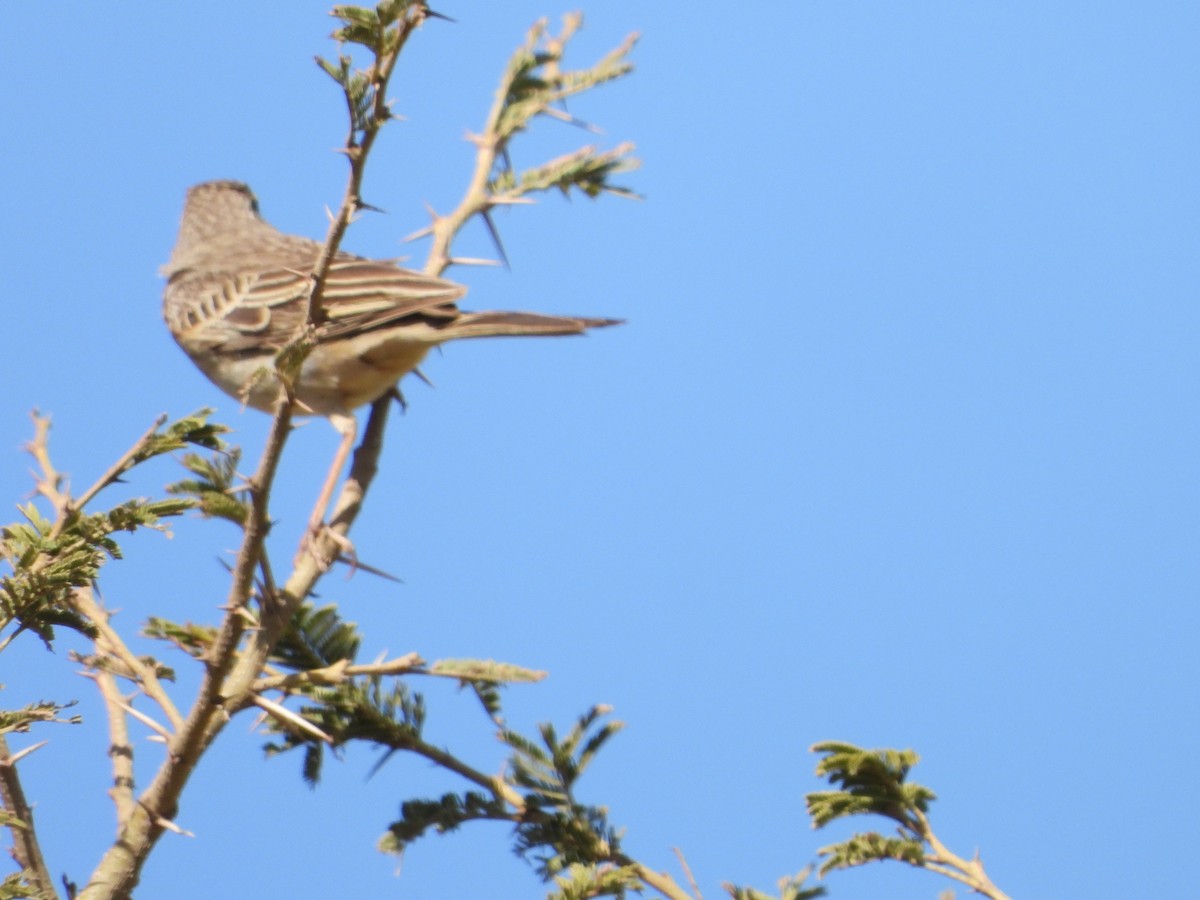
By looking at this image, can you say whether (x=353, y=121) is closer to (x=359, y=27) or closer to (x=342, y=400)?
(x=359, y=27)

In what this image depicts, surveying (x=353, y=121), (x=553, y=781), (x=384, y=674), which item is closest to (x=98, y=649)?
(x=384, y=674)

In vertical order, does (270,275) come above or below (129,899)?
above

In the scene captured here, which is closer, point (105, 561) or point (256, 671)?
point (105, 561)

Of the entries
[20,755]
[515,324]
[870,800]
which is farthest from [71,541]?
[515,324]

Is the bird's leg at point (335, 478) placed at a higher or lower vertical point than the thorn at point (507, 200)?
lower

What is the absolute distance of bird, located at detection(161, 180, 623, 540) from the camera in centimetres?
605

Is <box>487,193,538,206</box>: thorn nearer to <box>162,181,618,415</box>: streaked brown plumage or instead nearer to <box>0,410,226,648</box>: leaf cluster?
<box>162,181,618,415</box>: streaked brown plumage

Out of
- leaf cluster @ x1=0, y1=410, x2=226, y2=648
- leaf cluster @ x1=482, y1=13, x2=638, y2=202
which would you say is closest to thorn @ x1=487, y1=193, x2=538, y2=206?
leaf cluster @ x1=482, y1=13, x2=638, y2=202

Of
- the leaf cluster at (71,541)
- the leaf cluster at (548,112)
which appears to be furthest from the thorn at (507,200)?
the leaf cluster at (71,541)

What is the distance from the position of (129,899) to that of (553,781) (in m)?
1.16

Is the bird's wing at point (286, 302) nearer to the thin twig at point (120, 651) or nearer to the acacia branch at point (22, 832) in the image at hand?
the thin twig at point (120, 651)

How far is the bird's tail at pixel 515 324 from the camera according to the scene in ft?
17.7

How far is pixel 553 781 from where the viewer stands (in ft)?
12.7

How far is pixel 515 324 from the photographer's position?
5828mm
